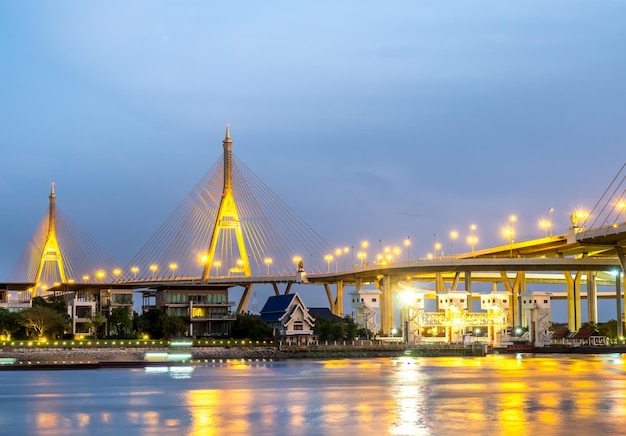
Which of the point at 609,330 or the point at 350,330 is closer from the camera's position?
the point at 350,330

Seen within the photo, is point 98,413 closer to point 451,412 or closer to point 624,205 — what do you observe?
point 451,412

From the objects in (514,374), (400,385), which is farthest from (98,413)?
(514,374)

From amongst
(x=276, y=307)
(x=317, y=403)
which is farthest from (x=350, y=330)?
(x=317, y=403)

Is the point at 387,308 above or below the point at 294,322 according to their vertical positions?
above

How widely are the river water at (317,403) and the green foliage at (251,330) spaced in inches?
1038

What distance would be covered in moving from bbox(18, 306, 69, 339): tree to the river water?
1823 cm

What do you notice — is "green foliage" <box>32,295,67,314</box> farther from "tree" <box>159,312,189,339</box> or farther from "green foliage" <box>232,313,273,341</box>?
"green foliage" <box>232,313,273,341</box>

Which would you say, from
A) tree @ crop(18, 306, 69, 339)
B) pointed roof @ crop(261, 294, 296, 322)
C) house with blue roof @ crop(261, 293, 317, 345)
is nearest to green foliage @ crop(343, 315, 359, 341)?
house with blue roof @ crop(261, 293, 317, 345)

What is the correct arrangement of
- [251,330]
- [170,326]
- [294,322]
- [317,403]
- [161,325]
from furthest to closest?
[294,322] < [251,330] < [161,325] < [170,326] < [317,403]

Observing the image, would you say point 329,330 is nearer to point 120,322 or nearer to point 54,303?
point 120,322

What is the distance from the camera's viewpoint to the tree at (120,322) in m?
80.1

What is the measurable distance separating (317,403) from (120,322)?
47.2 meters

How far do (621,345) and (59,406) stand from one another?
68639 millimetres

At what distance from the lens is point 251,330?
273 ft
